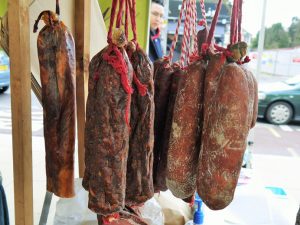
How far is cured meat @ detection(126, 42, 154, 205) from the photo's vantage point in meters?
0.83

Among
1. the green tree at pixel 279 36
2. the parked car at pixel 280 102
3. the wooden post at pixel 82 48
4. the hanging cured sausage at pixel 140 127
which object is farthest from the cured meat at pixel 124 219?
the green tree at pixel 279 36

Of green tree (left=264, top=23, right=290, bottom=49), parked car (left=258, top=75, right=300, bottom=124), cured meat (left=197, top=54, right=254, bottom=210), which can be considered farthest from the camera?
green tree (left=264, top=23, right=290, bottom=49)

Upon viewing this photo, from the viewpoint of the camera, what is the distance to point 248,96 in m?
0.74

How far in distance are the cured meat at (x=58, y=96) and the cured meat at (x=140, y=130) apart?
0.60 ft

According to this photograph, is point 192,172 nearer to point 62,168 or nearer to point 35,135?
point 62,168

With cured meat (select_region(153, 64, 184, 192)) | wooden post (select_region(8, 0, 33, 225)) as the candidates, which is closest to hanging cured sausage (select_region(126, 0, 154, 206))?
cured meat (select_region(153, 64, 184, 192))

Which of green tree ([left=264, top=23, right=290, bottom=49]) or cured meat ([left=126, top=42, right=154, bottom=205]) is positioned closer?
cured meat ([left=126, top=42, right=154, bottom=205])

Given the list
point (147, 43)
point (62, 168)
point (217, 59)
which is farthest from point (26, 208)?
point (147, 43)

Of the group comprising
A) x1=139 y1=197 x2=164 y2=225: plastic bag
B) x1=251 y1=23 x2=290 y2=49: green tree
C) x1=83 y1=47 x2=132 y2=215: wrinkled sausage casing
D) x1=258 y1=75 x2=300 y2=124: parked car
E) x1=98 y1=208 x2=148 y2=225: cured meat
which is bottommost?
x1=258 y1=75 x2=300 y2=124: parked car

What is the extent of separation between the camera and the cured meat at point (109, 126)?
775mm

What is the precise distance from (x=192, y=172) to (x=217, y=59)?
286 mm

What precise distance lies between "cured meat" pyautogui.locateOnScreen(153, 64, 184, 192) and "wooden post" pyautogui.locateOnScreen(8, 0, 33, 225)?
14.9 inches

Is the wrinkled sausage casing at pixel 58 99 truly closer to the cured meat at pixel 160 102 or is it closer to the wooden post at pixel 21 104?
the wooden post at pixel 21 104

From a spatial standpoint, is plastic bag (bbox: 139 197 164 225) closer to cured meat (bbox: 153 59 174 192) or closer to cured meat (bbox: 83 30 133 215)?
cured meat (bbox: 153 59 174 192)
